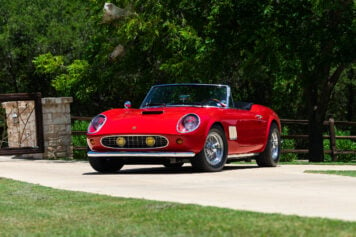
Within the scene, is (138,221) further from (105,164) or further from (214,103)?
(214,103)

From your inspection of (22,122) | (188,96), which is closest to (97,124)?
(188,96)

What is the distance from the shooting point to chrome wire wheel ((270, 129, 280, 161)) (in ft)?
53.5

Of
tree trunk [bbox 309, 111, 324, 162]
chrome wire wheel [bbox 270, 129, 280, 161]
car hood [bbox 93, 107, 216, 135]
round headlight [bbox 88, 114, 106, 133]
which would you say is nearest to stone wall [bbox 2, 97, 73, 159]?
tree trunk [bbox 309, 111, 324, 162]

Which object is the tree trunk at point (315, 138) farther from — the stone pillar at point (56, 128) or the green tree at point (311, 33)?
the stone pillar at point (56, 128)

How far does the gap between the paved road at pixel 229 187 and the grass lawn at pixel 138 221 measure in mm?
527

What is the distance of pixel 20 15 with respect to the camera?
140 feet

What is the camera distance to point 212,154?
13977mm

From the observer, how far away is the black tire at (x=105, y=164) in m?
14.3

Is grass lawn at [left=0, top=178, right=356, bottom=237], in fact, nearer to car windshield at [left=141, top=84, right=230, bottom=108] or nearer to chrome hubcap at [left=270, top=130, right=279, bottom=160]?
car windshield at [left=141, top=84, right=230, bottom=108]

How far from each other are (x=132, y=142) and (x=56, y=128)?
362 inches

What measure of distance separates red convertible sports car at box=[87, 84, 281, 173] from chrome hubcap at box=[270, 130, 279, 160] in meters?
0.92

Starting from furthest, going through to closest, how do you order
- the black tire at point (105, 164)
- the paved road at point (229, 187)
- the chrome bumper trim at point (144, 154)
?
the black tire at point (105, 164) < the chrome bumper trim at point (144, 154) < the paved road at point (229, 187)

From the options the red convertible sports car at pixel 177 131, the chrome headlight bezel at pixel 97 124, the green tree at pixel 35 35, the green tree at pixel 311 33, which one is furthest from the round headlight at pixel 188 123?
the green tree at pixel 35 35

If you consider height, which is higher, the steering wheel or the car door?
the steering wheel
